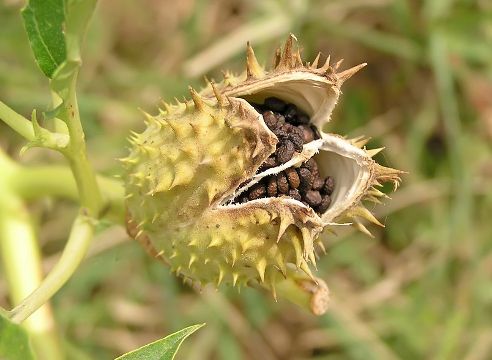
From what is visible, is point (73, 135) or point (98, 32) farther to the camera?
point (98, 32)

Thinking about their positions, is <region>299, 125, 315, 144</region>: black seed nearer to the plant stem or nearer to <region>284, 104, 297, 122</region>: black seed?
<region>284, 104, 297, 122</region>: black seed

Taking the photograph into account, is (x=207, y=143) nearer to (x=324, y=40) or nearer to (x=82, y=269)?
(x=82, y=269)

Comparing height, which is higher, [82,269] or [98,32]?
[98,32]

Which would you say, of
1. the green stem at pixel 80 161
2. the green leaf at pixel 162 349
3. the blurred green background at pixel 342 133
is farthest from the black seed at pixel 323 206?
the blurred green background at pixel 342 133

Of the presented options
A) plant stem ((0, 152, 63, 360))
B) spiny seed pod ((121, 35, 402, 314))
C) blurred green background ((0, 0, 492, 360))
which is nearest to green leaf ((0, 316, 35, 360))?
spiny seed pod ((121, 35, 402, 314))

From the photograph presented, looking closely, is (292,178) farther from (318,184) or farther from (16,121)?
(16,121)

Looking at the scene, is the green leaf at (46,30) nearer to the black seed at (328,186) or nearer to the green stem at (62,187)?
the green stem at (62,187)

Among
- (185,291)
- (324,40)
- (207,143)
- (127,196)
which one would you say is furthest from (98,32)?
(207,143)
